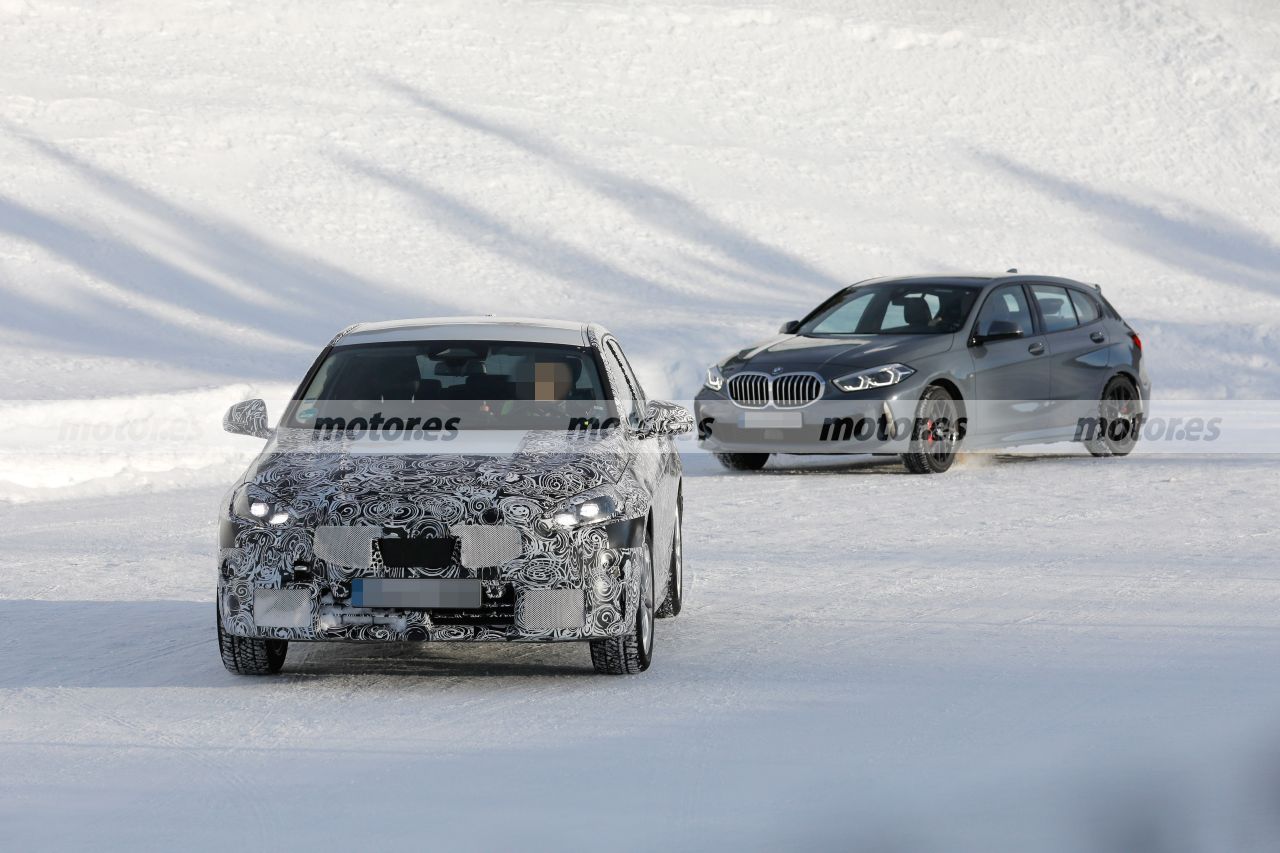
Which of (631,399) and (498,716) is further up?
(631,399)

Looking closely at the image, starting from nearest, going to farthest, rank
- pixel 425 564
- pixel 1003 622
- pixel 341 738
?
1. pixel 341 738
2. pixel 425 564
3. pixel 1003 622

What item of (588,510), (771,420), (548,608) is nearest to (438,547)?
(548,608)

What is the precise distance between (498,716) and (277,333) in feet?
120

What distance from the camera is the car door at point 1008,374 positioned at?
16203mm

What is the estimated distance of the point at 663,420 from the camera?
862 cm

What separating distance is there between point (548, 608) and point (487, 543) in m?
0.32

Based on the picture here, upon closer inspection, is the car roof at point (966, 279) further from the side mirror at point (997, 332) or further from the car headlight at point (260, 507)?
the car headlight at point (260, 507)

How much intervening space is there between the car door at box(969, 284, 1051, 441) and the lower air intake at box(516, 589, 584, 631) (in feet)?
30.5

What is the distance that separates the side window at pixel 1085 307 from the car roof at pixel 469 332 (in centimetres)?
929

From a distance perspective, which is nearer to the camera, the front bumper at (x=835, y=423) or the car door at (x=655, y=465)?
the car door at (x=655, y=465)

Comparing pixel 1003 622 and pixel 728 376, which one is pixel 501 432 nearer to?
pixel 1003 622

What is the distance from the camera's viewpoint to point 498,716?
709 cm

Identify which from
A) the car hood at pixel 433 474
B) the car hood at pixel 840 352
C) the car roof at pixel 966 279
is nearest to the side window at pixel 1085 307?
the car roof at pixel 966 279

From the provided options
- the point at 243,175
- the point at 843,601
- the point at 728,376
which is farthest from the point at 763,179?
the point at 843,601
